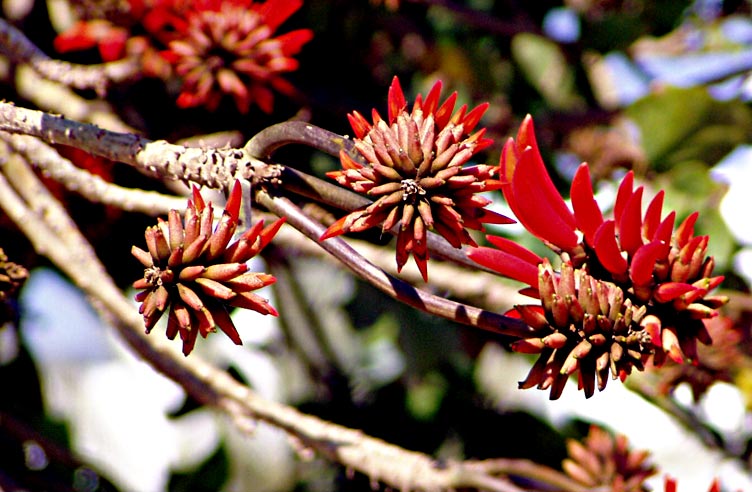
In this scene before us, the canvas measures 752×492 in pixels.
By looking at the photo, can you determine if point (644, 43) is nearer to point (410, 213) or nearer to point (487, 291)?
point (487, 291)

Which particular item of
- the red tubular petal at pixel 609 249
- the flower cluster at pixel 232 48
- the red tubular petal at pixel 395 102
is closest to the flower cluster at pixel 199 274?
the red tubular petal at pixel 395 102

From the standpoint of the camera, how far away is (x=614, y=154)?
1.53 m

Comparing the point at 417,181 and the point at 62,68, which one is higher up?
the point at 417,181

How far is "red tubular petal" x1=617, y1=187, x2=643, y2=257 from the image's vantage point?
0.50 metres

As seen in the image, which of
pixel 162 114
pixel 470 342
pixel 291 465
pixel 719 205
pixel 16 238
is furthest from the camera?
pixel 470 342

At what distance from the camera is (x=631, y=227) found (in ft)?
1.67

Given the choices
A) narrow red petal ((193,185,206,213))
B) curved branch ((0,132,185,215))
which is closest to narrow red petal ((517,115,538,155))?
narrow red petal ((193,185,206,213))

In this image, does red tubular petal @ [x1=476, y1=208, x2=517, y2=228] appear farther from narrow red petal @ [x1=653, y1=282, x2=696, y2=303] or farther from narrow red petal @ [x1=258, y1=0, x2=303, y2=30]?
narrow red petal @ [x1=258, y1=0, x2=303, y2=30]

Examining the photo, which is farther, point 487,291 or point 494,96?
point 494,96

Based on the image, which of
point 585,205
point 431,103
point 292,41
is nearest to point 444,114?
point 431,103

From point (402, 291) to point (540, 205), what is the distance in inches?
4.2

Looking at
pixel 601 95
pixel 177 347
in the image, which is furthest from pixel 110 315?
pixel 601 95

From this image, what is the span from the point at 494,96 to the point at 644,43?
0.44 metres

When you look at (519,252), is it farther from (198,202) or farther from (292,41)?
(292,41)
